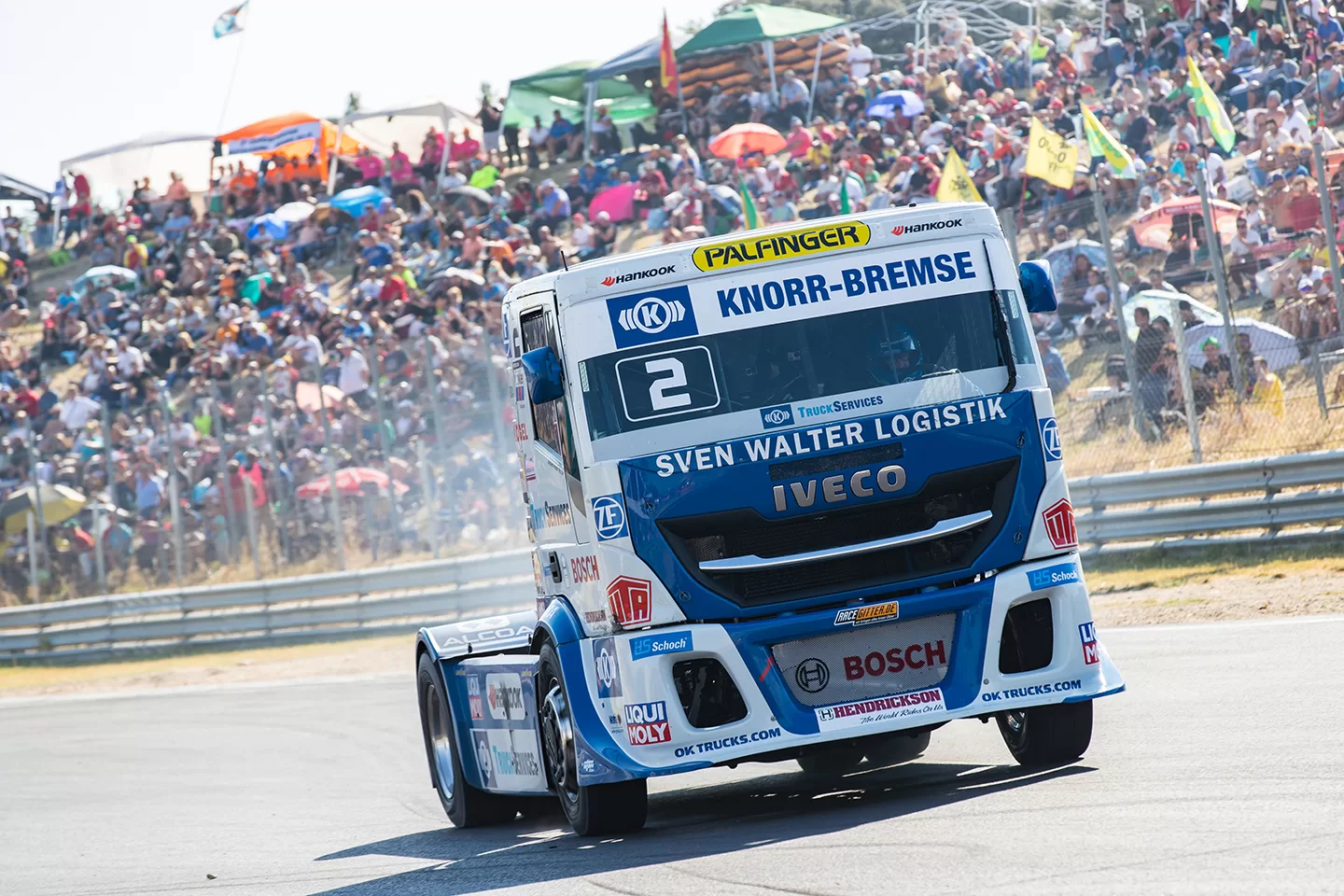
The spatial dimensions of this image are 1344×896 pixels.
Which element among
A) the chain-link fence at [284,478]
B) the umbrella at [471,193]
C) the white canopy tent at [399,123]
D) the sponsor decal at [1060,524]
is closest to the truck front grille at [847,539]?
the sponsor decal at [1060,524]

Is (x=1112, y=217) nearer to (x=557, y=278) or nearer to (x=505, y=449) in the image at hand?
(x=505, y=449)

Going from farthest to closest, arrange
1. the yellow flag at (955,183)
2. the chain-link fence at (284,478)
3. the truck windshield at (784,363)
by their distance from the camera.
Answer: the chain-link fence at (284,478)
the yellow flag at (955,183)
the truck windshield at (784,363)

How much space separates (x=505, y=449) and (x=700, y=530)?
549 inches

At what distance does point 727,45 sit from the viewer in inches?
1352

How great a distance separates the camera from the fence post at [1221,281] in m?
15.9

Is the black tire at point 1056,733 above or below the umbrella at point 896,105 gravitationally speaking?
below

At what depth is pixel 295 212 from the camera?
36688 millimetres

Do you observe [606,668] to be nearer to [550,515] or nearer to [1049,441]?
[550,515]

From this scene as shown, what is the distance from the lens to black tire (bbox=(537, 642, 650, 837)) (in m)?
7.95

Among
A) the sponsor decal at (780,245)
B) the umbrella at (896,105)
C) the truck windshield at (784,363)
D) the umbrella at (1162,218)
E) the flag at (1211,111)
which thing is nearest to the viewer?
the truck windshield at (784,363)

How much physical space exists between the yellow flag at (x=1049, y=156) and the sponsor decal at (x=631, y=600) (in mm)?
15764

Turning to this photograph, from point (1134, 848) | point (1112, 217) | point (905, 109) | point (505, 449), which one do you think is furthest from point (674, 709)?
point (905, 109)

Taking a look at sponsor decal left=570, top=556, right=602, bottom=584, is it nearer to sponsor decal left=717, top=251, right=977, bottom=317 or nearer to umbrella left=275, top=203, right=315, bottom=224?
sponsor decal left=717, top=251, right=977, bottom=317

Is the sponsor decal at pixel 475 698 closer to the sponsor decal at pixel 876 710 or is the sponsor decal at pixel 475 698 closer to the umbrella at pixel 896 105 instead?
the sponsor decal at pixel 876 710
